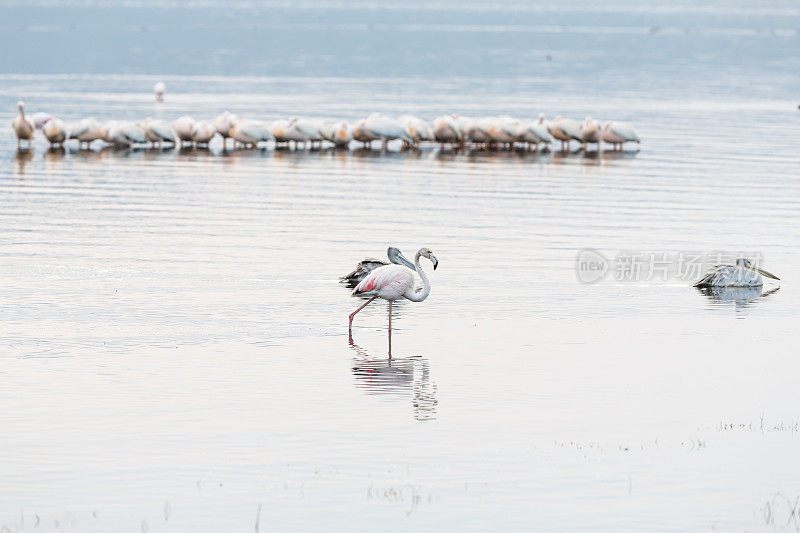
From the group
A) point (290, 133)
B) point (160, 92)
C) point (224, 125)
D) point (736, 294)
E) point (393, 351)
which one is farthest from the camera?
point (160, 92)

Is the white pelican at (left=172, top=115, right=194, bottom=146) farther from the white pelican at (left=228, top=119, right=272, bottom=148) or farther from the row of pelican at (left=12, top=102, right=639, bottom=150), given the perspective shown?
the white pelican at (left=228, top=119, right=272, bottom=148)

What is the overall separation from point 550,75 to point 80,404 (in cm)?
10916

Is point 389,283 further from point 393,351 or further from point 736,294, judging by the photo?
point 736,294

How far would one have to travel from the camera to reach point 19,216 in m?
34.4

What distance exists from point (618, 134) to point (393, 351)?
36.3 metres

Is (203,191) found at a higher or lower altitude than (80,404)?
higher

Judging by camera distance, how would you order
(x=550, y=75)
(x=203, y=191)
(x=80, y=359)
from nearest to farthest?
(x=80, y=359) < (x=203, y=191) < (x=550, y=75)

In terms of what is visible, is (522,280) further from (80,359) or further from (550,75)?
(550,75)

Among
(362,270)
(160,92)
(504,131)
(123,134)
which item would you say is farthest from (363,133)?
(160,92)

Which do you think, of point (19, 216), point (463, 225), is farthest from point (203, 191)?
point (463, 225)

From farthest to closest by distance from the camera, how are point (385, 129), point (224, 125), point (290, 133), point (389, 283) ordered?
point (224, 125), point (290, 133), point (385, 129), point (389, 283)

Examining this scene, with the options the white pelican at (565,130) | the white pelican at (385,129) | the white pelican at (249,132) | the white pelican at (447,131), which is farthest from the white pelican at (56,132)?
the white pelican at (565,130)

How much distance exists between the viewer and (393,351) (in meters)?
19.8

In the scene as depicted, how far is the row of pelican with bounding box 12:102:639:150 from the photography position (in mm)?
53312
